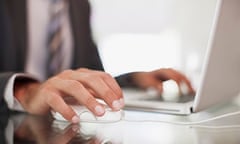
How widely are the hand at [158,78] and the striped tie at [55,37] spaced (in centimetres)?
32

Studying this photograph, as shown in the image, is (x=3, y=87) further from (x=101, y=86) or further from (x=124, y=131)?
(x=124, y=131)

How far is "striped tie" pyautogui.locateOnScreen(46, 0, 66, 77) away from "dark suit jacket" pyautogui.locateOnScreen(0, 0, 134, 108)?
0.05 m

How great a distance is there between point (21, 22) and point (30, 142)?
0.96 meters

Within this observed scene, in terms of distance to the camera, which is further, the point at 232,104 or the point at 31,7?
the point at 31,7

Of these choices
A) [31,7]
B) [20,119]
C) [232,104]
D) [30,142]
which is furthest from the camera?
[31,7]

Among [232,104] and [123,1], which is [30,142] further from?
[123,1]

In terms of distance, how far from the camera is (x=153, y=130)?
2.66ft

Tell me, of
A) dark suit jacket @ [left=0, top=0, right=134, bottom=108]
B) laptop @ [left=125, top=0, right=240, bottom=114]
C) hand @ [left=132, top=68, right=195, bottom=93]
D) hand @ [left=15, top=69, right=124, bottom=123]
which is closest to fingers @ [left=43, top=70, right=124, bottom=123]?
hand @ [left=15, top=69, right=124, bottom=123]

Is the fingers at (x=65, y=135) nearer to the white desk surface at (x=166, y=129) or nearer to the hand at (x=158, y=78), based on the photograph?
the white desk surface at (x=166, y=129)

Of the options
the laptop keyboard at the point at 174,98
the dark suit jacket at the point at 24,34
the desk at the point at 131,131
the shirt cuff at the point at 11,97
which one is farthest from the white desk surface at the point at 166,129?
the dark suit jacket at the point at 24,34

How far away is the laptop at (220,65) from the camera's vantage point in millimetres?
789

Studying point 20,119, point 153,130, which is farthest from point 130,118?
point 20,119

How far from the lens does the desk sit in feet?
2.41

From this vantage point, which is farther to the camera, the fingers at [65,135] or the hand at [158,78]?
the hand at [158,78]
